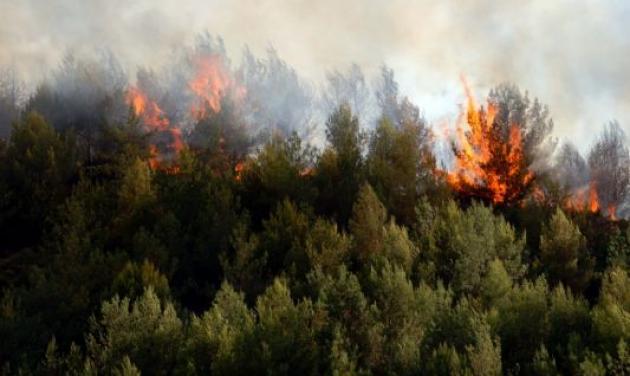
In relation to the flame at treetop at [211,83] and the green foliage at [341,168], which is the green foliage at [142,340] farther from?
the flame at treetop at [211,83]

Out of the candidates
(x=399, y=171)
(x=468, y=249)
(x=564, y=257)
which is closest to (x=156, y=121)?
(x=399, y=171)

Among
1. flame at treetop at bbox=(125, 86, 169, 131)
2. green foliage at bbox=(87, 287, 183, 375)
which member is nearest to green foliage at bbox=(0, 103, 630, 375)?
green foliage at bbox=(87, 287, 183, 375)

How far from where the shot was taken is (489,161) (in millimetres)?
38469

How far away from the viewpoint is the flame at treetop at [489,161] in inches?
1496

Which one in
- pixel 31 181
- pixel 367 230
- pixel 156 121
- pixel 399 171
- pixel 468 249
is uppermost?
pixel 156 121

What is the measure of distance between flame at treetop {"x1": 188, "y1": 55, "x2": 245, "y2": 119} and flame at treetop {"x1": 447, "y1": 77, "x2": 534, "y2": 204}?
79.7ft

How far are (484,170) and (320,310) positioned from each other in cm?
2460

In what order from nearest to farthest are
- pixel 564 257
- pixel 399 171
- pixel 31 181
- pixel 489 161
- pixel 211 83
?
pixel 564 257, pixel 399 171, pixel 31 181, pixel 489 161, pixel 211 83

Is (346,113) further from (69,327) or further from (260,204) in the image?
(69,327)

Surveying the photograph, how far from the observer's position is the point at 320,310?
17203 millimetres

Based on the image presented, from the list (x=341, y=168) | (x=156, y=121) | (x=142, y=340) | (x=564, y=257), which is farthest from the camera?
(x=156, y=121)

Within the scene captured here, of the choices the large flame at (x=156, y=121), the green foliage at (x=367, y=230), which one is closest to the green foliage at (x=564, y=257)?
the green foliage at (x=367, y=230)

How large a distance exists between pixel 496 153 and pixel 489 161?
719 mm

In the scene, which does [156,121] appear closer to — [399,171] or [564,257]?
[399,171]
